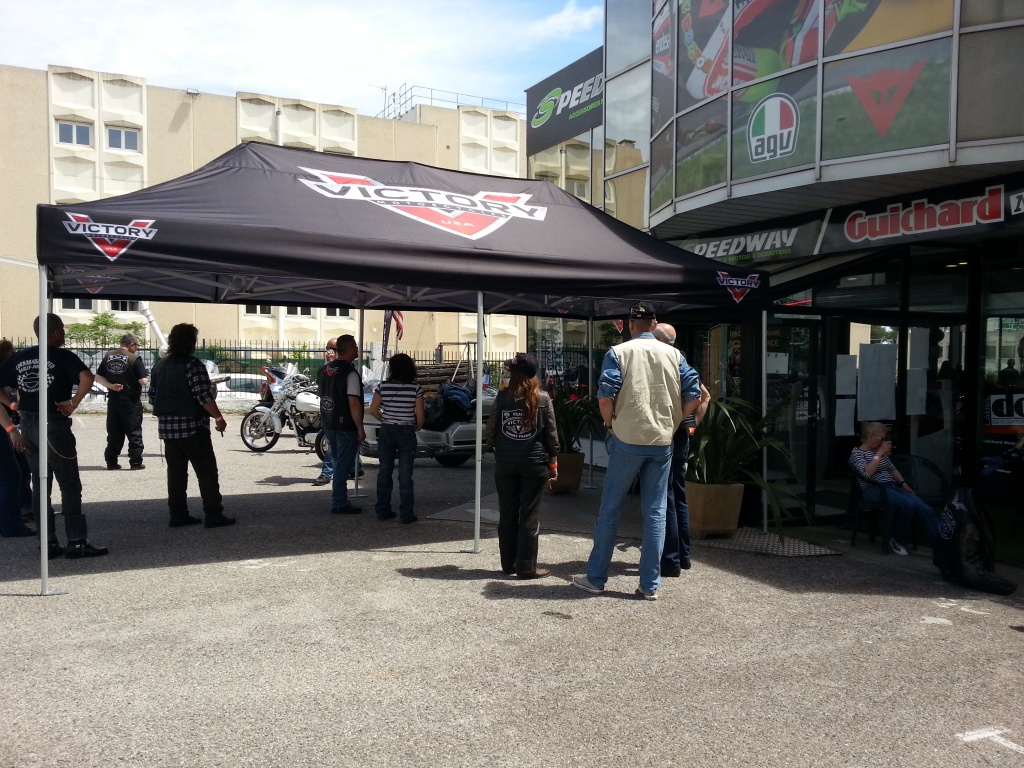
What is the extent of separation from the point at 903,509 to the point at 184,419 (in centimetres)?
626

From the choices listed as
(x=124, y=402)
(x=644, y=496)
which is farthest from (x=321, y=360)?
(x=644, y=496)

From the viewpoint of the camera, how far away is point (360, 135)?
46531 millimetres

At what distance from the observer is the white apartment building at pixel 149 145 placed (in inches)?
1581

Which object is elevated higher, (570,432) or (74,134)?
(74,134)

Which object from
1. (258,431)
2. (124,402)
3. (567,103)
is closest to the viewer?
(124,402)

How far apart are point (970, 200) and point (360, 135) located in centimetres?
4265

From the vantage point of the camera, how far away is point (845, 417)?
8.84 metres

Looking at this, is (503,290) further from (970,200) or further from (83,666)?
(970,200)

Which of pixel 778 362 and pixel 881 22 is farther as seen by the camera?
pixel 778 362

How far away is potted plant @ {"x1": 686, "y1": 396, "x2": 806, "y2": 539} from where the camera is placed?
7.49 m

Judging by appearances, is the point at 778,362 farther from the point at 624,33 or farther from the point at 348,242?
the point at 624,33

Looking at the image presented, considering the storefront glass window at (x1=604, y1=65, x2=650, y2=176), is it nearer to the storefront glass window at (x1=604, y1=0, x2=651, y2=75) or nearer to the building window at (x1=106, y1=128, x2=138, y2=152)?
the storefront glass window at (x1=604, y1=0, x2=651, y2=75)

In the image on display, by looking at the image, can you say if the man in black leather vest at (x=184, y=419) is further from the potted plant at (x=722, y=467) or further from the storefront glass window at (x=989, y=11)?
the storefront glass window at (x=989, y=11)

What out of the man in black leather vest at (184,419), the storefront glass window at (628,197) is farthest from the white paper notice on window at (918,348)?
the man in black leather vest at (184,419)
